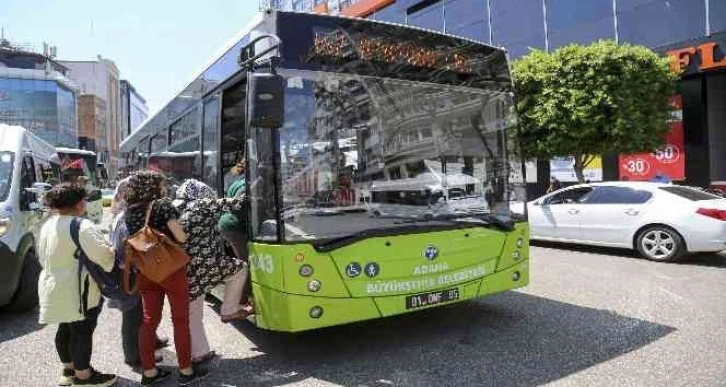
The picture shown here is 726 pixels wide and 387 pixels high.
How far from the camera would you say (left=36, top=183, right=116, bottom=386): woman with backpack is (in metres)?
3.95

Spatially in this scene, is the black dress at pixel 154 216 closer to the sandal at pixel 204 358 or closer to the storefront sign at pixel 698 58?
the sandal at pixel 204 358

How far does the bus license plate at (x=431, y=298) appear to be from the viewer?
15.0 ft

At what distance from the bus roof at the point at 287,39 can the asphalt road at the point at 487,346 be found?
7.95 feet

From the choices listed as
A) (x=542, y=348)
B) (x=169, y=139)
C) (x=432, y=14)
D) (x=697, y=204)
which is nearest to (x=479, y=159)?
(x=542, y=348)

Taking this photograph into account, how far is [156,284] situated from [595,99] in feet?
44.9

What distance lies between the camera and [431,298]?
4672 mm

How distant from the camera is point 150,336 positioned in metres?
4.12

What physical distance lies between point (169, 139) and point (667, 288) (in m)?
6.74

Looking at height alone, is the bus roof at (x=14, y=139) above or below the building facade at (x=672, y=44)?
below

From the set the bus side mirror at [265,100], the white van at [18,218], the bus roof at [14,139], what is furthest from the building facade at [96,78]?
the bus side mirror at [265,100]

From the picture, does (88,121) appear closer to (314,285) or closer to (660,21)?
(660,21)

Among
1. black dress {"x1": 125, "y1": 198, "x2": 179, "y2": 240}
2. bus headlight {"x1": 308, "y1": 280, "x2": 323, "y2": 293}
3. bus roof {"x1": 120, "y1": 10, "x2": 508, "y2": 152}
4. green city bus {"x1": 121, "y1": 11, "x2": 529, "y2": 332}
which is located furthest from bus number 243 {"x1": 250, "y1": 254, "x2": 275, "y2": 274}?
bus roof {"x1": 120, "y1": 10, "x2": 508, "y2": 152}

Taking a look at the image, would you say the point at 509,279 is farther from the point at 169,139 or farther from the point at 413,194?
the point at 169,139

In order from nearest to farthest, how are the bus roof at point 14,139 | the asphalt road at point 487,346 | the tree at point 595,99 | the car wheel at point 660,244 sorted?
the asphalt road at point 487,346
the bus roof at point 14,139
the car wheel at point 660,244
the tree at point 595,99
